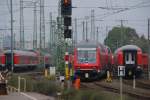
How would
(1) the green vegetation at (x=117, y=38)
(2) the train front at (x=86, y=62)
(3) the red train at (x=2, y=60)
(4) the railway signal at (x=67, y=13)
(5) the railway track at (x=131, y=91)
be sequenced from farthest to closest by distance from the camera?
(1) the green vegetation at (x=117, y=38), (3) the red train at (x=2, y=60), (2) the train front at (x=86, y=62), (5) the railway track at (x=131, y=91), (4) the railway signal at (x=67, y=13)

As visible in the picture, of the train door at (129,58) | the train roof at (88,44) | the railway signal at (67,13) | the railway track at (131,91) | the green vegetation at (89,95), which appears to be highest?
the railway signal at (67,13)

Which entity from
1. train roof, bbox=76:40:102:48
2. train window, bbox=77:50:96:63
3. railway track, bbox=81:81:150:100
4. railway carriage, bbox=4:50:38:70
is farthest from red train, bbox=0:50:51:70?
railway track, bbox=81:81:150:100

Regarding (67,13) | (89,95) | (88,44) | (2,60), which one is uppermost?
(67,13)

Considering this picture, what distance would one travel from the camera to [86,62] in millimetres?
45781

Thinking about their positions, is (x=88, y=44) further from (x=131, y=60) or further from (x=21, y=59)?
(x=21, y=59)

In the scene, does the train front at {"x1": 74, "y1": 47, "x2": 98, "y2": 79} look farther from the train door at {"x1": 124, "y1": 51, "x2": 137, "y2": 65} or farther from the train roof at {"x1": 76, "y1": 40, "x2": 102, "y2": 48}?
the train door at {"x1": 124, "y1": 51, "x2": 137, "y2": 65}

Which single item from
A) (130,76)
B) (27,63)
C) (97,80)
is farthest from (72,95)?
(27,63)

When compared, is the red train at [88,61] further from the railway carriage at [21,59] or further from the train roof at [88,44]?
the railway carriage at [21,59]

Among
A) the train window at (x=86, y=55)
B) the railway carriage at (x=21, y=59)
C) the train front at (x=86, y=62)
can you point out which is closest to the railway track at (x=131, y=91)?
the train front at (x=86, y=62)

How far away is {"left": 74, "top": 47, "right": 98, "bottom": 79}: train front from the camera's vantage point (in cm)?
4528

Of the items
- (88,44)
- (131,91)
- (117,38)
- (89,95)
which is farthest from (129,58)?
(117,38)

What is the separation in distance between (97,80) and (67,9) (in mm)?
22117

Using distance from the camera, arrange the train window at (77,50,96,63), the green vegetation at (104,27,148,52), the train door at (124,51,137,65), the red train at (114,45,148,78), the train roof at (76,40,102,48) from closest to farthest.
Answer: the train window at (77,50,96,63)
the train roof at (76,40,102,48)
the red train at (114,45,148,78)
the train door at (124,51,137,65)
the green vegetation at (104,27,148,52)

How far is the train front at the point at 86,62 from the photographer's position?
45281 millimetres
